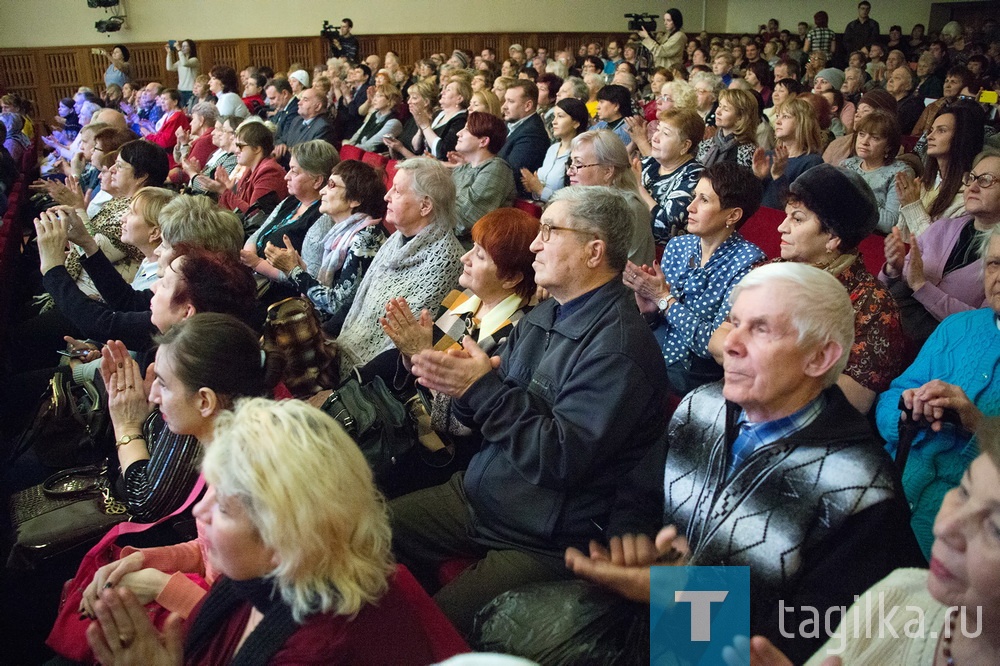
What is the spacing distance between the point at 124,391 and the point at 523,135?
12.2 feet

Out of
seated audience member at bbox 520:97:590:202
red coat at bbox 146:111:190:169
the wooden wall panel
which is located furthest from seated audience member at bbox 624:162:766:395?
the wooden wall panel

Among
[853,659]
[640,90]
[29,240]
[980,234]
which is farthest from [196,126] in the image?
[853,659]

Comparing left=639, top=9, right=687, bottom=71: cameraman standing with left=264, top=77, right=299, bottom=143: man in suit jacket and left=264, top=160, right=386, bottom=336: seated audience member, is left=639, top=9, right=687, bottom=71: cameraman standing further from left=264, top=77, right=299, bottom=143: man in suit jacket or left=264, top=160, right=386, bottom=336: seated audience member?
left=264, top=160, right=386, bottom=336: seated audience member

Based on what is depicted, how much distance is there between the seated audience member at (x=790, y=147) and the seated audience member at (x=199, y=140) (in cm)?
427

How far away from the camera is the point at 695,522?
1682mm

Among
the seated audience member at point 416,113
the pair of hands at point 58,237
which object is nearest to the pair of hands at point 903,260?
the pair of hands at point 58,237

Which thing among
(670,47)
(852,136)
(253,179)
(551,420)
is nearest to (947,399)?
(551,420)

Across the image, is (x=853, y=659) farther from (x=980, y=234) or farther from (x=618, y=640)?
(x=980, y=234)

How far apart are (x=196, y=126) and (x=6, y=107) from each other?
2.78 metres

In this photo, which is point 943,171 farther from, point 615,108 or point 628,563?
point 628,563

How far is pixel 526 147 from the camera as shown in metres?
5.36

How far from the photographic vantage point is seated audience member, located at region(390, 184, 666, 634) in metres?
1.86

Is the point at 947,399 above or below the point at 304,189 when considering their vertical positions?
below

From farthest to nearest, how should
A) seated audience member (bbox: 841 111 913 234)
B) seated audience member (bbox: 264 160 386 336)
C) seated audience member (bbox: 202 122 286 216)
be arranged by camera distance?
seated audience member (bbox: 202 122 286 216), seated audience member (bbox: 841 111 913 234), seated audience member (bbox: 264 160 386 336)
